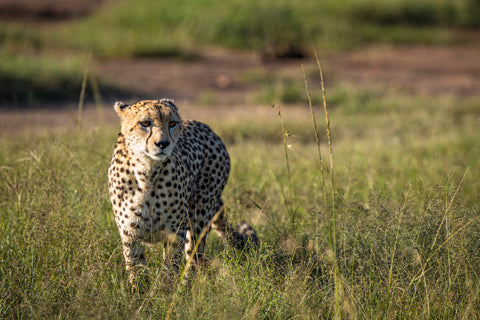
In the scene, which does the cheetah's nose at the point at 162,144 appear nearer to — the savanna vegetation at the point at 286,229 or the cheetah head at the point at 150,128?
the cheetah head at the point at 150,128

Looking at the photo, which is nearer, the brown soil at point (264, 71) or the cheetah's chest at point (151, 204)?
the cheetah's chest at point (151, 204)

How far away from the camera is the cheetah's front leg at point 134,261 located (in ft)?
9.42

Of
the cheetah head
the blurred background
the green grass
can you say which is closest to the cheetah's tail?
the cheetah head

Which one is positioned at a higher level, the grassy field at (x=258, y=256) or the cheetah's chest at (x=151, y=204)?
the cheetah's chest at (x=151, y=204)

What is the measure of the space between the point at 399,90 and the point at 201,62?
178 inches

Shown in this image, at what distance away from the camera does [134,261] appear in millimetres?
2982

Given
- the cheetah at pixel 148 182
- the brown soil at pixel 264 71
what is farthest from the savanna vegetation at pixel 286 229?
the brown soil at pixel 264 71

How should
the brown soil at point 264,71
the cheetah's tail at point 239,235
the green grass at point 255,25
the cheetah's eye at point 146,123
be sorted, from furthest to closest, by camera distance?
the green grass at point 255,25
the brown soil at point 264,71
the cheetah's tail at point 239,235
the cheetah's eye at point 146,123

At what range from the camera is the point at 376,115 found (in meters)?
8.44

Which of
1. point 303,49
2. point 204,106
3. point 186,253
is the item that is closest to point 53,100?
point 204,106

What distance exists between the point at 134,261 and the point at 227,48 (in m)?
11.8

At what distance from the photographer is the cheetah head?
8.99 feet

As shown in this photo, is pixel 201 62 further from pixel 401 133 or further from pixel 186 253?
pixel 186 253

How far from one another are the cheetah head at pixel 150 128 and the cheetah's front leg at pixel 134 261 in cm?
47
